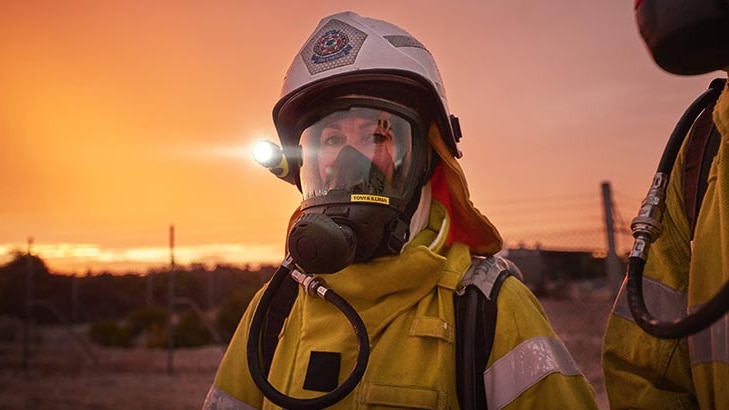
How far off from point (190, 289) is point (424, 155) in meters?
24.0

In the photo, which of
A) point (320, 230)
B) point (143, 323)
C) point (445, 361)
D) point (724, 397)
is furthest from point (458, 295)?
point (143, 323)

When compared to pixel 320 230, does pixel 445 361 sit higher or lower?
lower

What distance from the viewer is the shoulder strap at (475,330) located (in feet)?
6.22

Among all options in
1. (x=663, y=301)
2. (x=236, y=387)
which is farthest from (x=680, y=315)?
(x=236, y=387)

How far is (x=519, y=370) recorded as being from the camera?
1860 mm

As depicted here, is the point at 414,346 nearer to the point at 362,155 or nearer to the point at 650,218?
the point at 362,155

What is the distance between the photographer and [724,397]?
1.41 m

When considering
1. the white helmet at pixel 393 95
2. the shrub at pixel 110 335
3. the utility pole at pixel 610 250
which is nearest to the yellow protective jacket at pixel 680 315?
the white helmet at pixel 393 95

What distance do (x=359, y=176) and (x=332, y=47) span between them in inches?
20.3

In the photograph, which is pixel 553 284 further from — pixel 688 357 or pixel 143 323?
pixel 688 357

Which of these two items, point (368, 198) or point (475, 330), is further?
point (368, 198)

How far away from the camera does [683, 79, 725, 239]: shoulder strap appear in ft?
5.17

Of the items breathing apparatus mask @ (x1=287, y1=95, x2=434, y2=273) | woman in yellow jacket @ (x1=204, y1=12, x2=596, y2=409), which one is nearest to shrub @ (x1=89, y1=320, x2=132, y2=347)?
woman in yellow jacket @ (x1=204, y1=12, x2=596, y2=409)

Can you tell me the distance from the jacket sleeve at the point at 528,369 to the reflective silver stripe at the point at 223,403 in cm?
85
